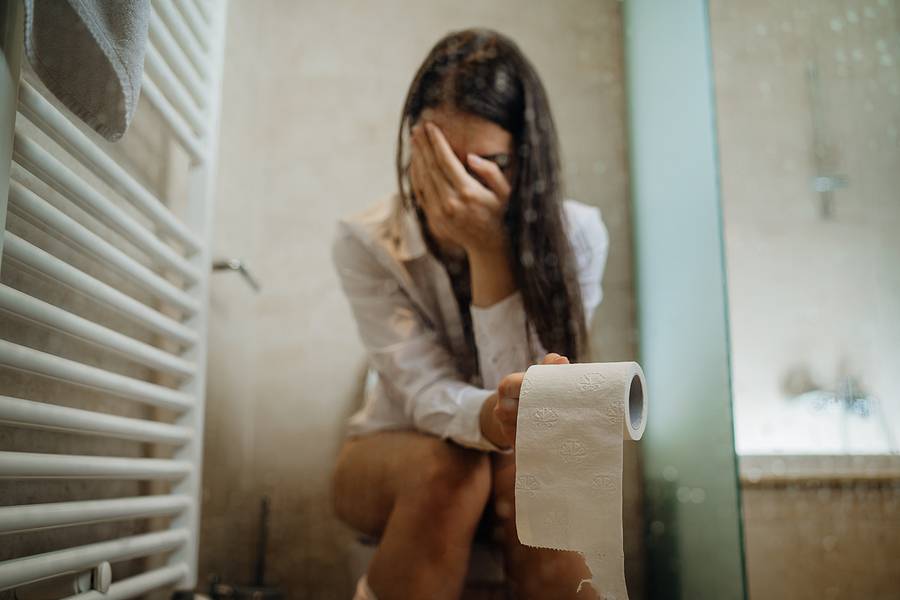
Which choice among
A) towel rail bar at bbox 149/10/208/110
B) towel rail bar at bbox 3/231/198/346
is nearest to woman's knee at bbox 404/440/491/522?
towel rail bar at bbox 3/231/198/346

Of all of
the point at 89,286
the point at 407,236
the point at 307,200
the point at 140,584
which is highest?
the point at 307,200

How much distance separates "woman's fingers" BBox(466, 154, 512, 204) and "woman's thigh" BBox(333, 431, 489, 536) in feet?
1.04

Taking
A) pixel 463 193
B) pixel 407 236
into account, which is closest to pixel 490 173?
pixel 463 193

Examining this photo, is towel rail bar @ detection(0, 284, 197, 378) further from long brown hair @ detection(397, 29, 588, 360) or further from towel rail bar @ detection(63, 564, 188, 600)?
long brown hair @ detection(397, 29, 588, 360)

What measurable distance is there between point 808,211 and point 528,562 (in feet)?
2.35

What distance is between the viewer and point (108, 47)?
63 centimetres

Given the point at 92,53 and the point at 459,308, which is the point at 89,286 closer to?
the point at 92,53

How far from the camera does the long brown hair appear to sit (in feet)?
2.79

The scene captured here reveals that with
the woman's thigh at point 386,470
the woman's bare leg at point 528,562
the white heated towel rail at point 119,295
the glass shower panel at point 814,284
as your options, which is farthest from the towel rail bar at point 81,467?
the glass shower panel at point 814,284

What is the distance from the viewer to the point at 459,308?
92cm

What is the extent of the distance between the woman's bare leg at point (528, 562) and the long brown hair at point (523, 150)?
165 mm

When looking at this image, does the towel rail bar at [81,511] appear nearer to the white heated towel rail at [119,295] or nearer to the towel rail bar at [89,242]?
the white heated towel rail at [119,295]

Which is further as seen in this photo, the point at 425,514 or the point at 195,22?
the point at 195,22

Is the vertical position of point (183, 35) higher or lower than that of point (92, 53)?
higher
